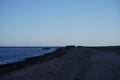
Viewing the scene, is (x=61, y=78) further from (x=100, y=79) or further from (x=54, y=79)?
(x=100, y=79)

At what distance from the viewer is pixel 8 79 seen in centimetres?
1619

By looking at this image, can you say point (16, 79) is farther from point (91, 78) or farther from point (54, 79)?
point (91, 78)

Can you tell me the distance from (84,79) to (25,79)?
3970 millimetres

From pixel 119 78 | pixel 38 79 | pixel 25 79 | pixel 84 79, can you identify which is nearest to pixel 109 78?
pixel 119 78

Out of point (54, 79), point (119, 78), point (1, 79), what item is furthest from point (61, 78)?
point (1, 79)

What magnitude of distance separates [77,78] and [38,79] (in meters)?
2.53

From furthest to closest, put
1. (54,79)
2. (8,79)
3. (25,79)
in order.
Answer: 1. (8,79)
2. (25,79)
3. (54,79)

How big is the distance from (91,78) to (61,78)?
1.83 metres

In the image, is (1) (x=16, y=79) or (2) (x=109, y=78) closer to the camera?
(2) (x=109, y=78)

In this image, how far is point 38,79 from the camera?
1471 cm

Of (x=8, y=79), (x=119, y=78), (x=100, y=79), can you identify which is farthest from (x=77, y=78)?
(x=8, y=79)

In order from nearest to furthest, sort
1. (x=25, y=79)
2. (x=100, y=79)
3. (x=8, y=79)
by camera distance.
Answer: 1. (x=100, y=79)
2. (x=25, y=79)
3. (x=8, y=79)

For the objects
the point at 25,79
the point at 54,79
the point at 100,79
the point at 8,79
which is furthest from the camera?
the point at 8,79

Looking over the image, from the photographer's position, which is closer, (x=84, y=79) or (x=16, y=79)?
(x=84, y=79)
